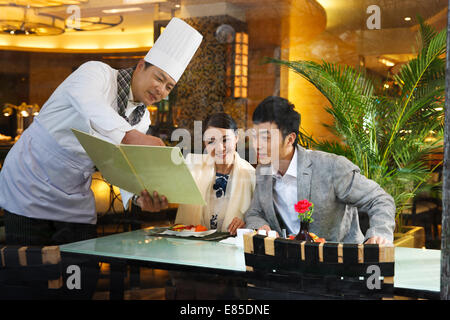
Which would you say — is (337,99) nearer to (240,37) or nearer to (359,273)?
(240,37)

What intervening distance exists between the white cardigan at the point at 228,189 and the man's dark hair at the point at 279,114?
0.21 metres

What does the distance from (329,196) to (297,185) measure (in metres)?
0.16

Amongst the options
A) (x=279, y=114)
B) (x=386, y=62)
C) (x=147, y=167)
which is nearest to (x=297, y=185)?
(x=279, y=114)

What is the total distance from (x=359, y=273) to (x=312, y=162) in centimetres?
89

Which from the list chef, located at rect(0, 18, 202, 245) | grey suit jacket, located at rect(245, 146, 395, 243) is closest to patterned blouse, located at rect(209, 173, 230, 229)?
grey suit jacket, located at rect(245, 146, 395, 243)

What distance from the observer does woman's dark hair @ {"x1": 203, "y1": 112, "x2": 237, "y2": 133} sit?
7.73 feet

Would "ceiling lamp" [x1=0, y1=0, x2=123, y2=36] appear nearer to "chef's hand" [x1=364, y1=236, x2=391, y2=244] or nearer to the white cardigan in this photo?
the white cardigan

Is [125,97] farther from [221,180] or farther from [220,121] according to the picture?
[221,180]

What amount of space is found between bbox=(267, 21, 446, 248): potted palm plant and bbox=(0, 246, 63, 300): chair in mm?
1179

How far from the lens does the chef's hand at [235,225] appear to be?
248 centimetres

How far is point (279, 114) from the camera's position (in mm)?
2309

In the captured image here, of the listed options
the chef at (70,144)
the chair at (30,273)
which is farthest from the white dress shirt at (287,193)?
the chair at (30,273)

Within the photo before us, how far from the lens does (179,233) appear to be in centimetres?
251
